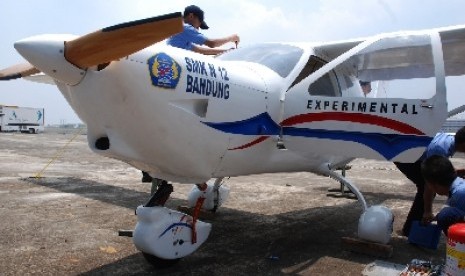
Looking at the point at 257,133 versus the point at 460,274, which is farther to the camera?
the point at 257,133

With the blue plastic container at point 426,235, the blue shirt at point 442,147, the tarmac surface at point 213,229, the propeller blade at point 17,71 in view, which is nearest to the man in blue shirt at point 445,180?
the tarmac surface at point 213,229

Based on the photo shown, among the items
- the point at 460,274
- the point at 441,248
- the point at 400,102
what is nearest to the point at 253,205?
the point at 441,248

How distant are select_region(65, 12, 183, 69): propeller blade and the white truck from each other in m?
57.9

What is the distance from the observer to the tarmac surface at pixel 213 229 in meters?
4.50

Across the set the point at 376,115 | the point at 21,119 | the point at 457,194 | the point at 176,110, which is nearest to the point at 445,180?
the point at 457,194

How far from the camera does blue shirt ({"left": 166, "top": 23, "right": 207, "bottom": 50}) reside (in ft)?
17.1

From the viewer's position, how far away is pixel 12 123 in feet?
183

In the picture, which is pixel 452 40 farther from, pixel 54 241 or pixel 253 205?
pixel 54 241

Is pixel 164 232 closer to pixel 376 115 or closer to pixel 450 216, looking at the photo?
pixel 376 115

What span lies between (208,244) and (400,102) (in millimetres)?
2888

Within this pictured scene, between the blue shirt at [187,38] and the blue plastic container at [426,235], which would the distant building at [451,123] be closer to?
the blue plastic container at [426,235]

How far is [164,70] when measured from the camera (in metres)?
3.47

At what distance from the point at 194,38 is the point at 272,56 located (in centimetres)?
102

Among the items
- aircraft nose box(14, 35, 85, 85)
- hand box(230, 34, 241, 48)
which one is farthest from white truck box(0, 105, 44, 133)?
aircraft nose box(14, 35, 85, 85)
